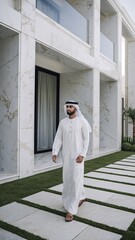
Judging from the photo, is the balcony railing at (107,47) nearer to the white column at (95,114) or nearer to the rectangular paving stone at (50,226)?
the white column at (95,114)

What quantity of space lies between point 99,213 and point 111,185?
1669 mm

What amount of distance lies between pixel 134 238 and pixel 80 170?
113 centimetres

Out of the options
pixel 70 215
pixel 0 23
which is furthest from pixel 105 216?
pixel 0 23

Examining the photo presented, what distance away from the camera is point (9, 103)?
5594mm

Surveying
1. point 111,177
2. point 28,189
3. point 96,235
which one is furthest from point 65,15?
point 96,235

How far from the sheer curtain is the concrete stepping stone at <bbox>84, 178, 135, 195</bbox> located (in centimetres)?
447

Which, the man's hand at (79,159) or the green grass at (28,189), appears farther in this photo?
the man's hand at (79,159)

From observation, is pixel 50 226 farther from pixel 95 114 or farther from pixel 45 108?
Answer: pixel 45 108

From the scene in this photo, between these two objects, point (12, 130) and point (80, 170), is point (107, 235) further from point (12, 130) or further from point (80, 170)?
point (12, 130)

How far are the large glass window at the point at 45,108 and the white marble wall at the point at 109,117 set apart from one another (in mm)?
2668

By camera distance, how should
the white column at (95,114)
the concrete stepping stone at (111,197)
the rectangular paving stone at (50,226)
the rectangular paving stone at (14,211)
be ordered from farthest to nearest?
the white column at (95,114) → the concrete stepping stone at (111,197) → the rectangular paving stone at (14,211) → the rectangular paving stone at (50,226)

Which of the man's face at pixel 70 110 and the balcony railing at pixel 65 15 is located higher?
the balcony railing at pixel 65 15

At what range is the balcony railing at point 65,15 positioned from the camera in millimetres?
6932

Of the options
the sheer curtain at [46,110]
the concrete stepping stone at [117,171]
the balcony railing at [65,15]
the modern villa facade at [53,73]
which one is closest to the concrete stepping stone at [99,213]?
the modern villa facade at [53,73]
